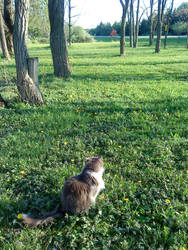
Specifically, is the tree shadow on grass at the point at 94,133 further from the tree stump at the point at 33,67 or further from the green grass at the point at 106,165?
the tree stump at the point at 33,67

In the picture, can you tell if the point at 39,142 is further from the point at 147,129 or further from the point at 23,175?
the point at 147,129

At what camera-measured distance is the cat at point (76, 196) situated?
237 cm

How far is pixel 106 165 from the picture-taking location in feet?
11.3

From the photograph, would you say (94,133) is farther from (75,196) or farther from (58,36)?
(58,36)

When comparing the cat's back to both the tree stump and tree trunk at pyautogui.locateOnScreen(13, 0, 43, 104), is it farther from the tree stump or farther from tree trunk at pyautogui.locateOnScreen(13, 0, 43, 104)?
the tree stump

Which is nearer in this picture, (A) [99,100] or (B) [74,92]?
(A) [99,100]

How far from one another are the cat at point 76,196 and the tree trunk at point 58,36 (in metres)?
7.33

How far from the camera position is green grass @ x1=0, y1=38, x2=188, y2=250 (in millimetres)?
2299

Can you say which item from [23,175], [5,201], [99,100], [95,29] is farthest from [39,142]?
[95,29]

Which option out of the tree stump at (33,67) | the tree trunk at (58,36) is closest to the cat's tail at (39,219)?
the tree stump at (33,67)

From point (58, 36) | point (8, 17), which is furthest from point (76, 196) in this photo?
point (8, 17)

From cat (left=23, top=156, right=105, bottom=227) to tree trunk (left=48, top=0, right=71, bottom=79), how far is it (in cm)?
733

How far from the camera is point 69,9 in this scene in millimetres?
34312

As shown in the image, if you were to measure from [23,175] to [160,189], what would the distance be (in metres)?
2.11
